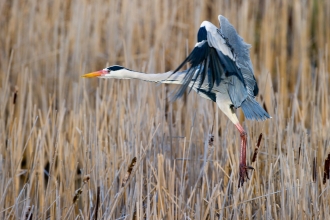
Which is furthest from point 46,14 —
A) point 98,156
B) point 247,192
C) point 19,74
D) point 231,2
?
point 247,192

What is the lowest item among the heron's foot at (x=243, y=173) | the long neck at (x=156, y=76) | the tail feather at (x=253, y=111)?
the heron's foot at (x=243, y=173)

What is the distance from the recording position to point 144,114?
3.10 meters

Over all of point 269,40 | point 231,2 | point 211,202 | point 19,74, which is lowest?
point 211,202

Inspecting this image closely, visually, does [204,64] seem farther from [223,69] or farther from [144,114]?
[144,114]

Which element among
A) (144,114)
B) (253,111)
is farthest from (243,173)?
(144,114)

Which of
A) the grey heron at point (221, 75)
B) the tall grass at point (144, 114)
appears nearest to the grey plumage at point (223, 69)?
the grey heron at point (221, 75)

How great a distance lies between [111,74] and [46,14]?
2.05m

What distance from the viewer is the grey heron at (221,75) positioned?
2.39m

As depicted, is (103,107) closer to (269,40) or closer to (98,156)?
(98,156)

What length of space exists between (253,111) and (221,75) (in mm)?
235

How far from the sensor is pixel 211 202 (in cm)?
220

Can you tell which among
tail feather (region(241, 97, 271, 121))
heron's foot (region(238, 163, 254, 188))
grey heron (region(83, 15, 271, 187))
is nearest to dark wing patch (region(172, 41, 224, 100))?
grey heron (region(83, 15, 271, 187))

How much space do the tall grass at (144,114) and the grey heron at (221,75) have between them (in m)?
0.15

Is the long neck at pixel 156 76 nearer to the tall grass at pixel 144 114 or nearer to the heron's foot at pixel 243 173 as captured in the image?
the tall grass at pixel 144 114
